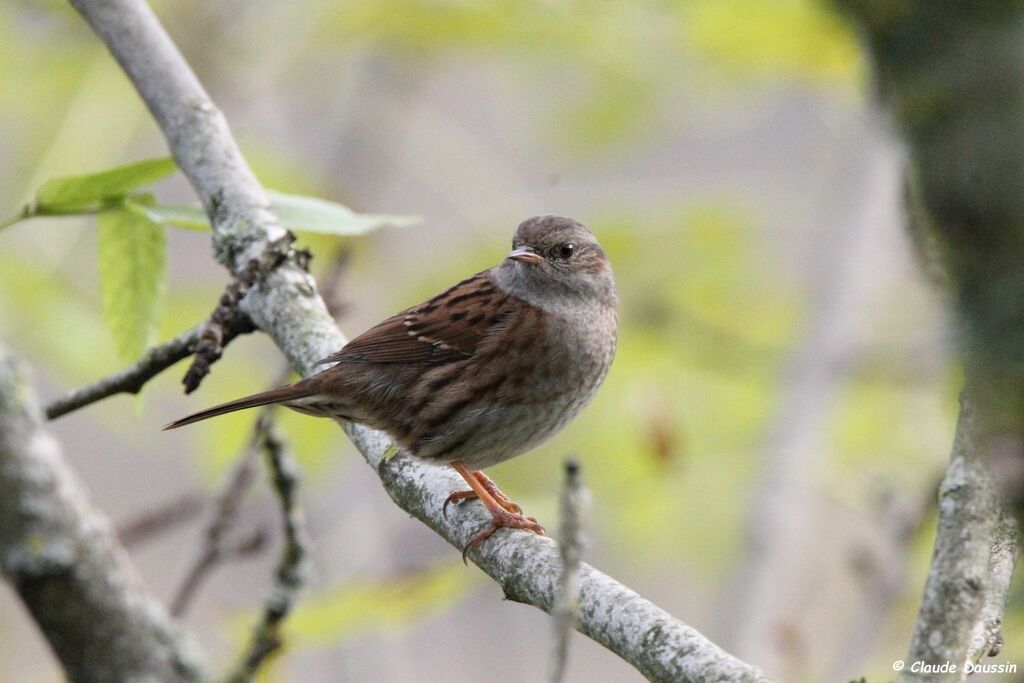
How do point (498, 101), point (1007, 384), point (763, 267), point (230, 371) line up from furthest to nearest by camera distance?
1. point (498, 101)
2. point (763, 267)
3. point (230, 371)
4. point (1007, 384)

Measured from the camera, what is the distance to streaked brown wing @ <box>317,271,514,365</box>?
435 centimetres

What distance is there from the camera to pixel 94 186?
304 cm

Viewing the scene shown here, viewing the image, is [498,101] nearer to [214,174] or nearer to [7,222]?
[214,174]

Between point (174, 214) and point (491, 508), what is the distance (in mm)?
1217

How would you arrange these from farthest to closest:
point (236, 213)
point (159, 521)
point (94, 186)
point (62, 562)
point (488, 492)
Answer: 1. point (159, 521)
2. point (488, 492)
3. point (236, 213)
4. point (94, 186)
5. point (62, 562)

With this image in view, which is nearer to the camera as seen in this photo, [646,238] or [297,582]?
[297,582]

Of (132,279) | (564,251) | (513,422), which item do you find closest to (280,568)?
(132,279)

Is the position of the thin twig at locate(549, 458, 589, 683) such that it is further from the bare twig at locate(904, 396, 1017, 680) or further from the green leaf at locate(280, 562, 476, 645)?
the green leaf at locate(280, 562, 476, 645)

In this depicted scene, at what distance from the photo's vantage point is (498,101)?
794cm

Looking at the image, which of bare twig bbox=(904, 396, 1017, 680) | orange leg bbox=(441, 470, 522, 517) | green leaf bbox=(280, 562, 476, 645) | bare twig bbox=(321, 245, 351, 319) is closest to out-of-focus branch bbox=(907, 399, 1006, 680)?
bare twig bbox=(904, 396, 1017, 680)

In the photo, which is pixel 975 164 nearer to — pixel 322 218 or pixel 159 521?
pixel 322 218

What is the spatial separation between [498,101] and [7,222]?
539cm

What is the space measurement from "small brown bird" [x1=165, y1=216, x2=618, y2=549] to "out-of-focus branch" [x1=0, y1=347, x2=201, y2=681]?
1.45 metres

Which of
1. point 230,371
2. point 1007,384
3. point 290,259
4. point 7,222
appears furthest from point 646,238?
point 1007,384
